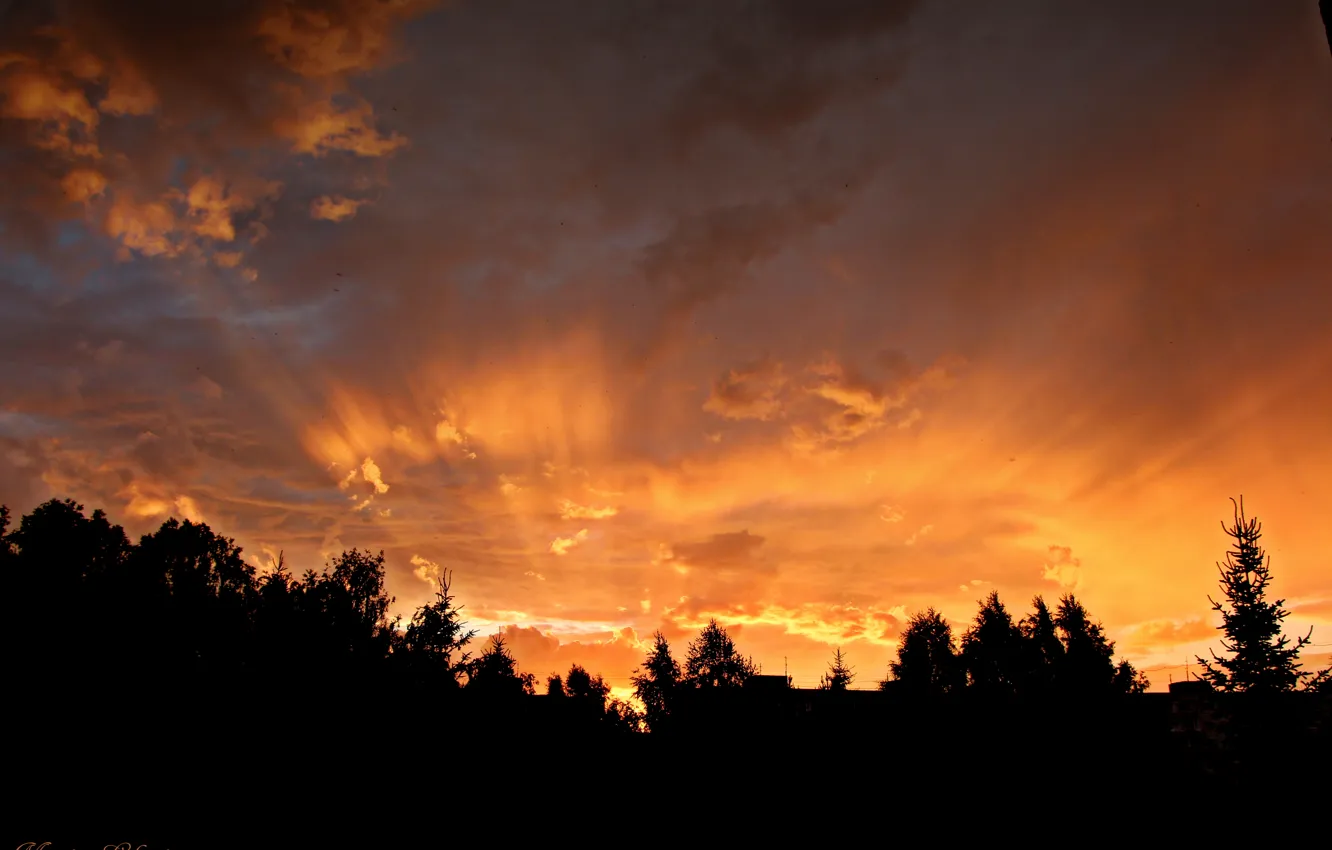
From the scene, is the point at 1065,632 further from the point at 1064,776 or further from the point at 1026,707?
the point at 1064,776

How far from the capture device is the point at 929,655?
7112 centimetres

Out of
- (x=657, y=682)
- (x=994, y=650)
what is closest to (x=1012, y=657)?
(x=994, y=650)

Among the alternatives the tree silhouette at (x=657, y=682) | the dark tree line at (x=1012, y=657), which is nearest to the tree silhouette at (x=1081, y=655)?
the dark tree line at (x=1012, y=657)

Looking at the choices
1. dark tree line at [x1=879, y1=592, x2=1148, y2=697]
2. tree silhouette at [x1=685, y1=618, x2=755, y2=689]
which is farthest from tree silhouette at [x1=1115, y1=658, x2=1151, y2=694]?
tree silhouette at [x1=685, y1=618, x2=755, y2=689]

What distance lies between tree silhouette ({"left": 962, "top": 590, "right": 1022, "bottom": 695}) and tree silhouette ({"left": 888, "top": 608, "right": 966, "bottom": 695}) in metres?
1.68

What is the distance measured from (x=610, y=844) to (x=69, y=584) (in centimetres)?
4927

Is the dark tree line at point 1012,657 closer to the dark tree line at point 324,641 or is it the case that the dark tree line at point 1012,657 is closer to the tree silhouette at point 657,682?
the dark tree line at point 324,641

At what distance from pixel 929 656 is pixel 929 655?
207 millimetres

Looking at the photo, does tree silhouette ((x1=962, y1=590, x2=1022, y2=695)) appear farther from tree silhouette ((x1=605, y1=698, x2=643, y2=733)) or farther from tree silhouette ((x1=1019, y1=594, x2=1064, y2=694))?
tree silhouette ((x1=605, y1=698, x2=643, y2=733))

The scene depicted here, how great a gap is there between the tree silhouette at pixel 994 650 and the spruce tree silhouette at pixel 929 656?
1614 millimetres

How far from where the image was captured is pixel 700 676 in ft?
237

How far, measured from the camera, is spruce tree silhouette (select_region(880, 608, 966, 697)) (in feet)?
227

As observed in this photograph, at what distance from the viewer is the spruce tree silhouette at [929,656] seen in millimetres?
69125

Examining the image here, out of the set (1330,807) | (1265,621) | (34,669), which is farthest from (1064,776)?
(34,669)
